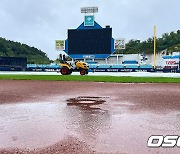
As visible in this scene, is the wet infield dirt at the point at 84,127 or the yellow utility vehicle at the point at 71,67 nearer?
the wet infield dirt at the point at 84,127

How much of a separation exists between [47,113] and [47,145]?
341 cm

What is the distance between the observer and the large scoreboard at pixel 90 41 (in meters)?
56.4

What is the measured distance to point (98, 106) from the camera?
32.6 feet

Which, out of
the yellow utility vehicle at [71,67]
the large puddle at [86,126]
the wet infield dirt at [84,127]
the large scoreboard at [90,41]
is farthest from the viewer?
the large scoreboard at [90,41]

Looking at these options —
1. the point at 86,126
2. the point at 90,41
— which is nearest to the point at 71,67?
the point at 90,41

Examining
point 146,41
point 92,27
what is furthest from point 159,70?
point 146,41

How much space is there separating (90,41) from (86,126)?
166ft

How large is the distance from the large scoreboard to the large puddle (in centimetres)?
4763

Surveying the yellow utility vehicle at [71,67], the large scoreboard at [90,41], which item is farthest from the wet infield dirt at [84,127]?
the large scoreboard at [90,41]

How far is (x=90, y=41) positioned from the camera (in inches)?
2234

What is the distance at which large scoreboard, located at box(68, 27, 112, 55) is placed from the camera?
56.4 m

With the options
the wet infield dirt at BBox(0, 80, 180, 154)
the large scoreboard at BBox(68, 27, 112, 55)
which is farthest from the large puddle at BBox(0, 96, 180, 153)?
the large scoreboard at BBox(68, 27, 112, 55)

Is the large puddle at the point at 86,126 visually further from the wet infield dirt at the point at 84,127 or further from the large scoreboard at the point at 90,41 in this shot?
the large scoreboard at the point at 90,41

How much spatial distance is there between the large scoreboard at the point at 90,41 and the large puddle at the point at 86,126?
47627 millimetres
